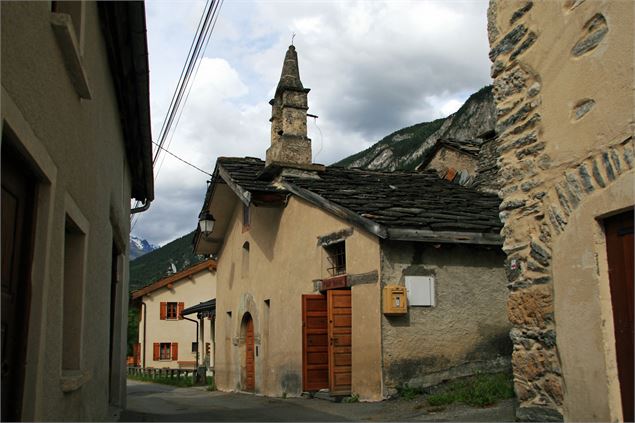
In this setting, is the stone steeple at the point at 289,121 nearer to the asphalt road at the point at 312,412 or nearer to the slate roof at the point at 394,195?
the slate roof at the point at 394,195

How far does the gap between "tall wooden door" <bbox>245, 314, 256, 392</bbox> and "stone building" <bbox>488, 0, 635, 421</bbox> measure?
10.8 meters

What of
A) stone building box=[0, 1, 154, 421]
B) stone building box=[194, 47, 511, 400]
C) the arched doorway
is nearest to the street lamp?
stone building box=[194, 47, 511, 400]

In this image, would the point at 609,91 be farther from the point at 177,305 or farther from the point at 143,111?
the point at 177,305

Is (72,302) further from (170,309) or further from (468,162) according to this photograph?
(170,309)

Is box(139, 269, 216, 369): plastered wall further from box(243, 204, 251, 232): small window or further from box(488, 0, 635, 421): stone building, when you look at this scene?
box(488, 0, 635, 421): stone building

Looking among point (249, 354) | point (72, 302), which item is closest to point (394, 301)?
point (72, 302)

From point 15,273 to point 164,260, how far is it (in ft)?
332

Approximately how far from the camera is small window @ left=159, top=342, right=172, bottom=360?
3572 centimetres

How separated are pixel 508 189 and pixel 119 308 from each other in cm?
583

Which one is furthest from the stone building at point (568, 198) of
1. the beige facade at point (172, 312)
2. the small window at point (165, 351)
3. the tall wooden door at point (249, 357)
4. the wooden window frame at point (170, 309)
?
the small window at point (165, 351)

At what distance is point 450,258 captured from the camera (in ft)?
36.4

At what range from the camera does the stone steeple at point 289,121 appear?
1448 centimetres

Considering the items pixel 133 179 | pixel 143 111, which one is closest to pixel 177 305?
pixel 133 179

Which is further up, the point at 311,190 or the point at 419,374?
the point at 311,190
